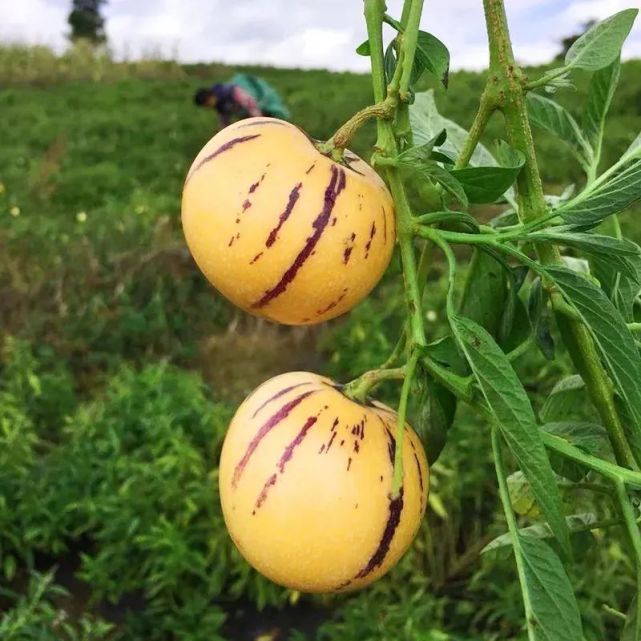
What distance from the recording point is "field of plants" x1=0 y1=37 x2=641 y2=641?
1868 millimetres

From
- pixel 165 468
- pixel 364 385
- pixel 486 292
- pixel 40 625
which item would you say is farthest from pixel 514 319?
pixel 165 468

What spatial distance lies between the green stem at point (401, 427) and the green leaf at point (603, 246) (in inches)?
3.9

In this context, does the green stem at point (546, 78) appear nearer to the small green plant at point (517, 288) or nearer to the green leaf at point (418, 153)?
the small green plant at point (517, 288)

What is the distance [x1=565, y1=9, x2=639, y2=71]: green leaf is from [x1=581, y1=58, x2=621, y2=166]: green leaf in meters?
0.07

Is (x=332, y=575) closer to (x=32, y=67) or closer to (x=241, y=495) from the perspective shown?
(x=241, y=495)

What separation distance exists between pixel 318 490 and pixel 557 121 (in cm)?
37

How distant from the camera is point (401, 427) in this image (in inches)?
19.5

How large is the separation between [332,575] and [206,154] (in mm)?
264

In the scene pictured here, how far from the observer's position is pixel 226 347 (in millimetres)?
3430

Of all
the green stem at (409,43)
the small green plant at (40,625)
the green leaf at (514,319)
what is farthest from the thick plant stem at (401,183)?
the small green plant at (40,625)

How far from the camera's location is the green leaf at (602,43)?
0.59m

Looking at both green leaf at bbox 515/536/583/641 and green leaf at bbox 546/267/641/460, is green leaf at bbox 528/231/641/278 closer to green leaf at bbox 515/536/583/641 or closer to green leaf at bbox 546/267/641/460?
green leaf at bbox 546/267/641/460

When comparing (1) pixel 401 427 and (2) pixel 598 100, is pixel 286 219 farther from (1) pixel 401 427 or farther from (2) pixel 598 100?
(2) pixel 598 100

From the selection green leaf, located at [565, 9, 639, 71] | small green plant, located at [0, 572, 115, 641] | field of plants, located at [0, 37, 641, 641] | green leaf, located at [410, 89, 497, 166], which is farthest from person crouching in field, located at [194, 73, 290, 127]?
green leaf, located at [565, 9, 639, 71]
